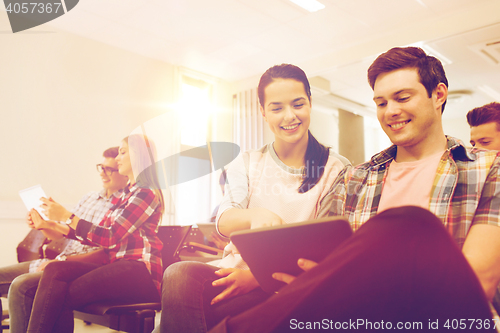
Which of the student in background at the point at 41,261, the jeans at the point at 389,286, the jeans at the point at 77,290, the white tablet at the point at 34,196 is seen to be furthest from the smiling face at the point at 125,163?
the jeans at the point at 389,286

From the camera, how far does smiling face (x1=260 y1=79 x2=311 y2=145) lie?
122cm

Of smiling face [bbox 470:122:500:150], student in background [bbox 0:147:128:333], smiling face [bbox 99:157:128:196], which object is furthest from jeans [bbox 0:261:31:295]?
smiling face [bbox 470:122:500:150]

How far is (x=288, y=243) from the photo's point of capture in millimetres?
719

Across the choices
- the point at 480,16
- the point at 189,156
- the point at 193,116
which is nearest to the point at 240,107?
the point at 193,116

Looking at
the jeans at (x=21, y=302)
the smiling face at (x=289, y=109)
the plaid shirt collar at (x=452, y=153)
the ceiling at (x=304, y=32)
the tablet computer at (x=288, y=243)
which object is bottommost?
the jeans at (x=21, y=302)

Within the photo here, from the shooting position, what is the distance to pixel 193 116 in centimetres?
495

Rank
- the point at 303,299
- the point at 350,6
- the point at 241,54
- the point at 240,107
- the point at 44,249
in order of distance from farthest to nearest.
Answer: the point at 240,107
the point at 241,54
the point at 350,6
the point at 44,249
the point at 303,299

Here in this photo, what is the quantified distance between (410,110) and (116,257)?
1.41 m

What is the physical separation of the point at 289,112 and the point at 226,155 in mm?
4245

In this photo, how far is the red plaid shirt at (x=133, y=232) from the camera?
167 centimetres

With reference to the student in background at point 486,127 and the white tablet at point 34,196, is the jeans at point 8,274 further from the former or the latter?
the student in background at point 486,127

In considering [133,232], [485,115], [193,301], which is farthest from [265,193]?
[485,115]

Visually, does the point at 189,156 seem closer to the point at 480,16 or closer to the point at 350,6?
the point at 350,6

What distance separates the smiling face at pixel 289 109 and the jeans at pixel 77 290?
91 cm
